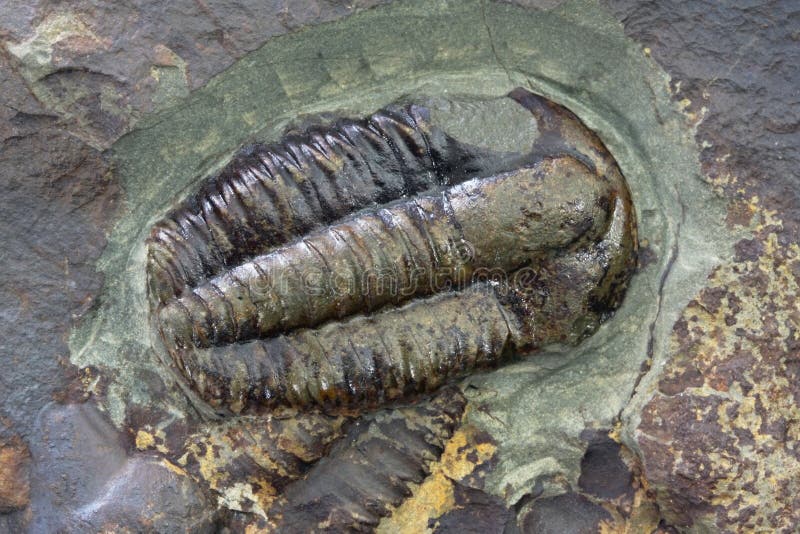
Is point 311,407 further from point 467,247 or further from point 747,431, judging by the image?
point 747,431

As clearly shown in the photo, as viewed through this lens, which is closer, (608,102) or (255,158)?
(255,158)

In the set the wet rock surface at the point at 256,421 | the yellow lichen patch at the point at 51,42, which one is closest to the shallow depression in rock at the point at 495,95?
the wet rock surface at the point at 256,421

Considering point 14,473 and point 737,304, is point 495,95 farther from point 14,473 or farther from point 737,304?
point 14,473

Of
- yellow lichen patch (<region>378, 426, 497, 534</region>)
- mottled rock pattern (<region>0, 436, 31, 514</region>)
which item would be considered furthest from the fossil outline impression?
mottled rock pattern (<region>0, 436, 31, 514</region>)

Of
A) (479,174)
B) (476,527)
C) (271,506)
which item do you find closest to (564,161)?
(479,174)

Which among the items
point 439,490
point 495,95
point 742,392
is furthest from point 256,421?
point 742,392
